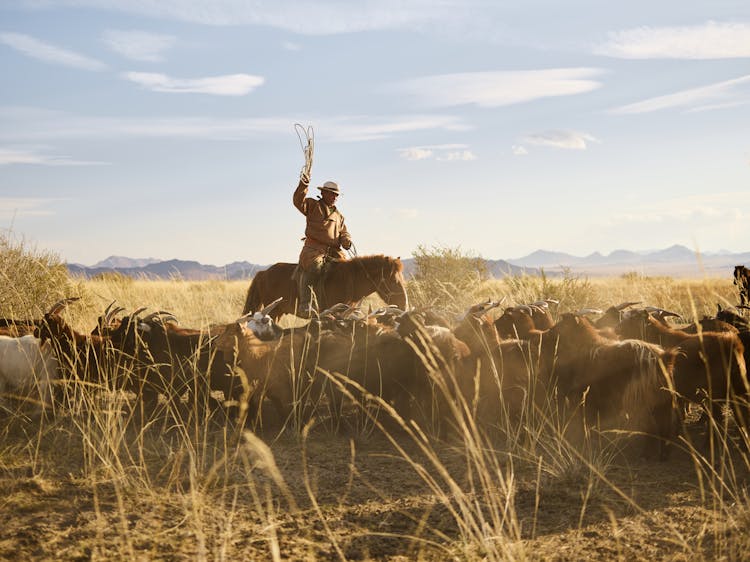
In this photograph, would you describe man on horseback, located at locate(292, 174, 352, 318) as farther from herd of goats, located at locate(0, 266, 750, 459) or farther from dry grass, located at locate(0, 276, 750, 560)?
dry grass, located at locate(0, 276, 750, 560)

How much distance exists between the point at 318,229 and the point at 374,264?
115 cm

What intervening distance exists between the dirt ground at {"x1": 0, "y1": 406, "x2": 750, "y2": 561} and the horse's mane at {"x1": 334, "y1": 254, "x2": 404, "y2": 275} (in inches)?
219

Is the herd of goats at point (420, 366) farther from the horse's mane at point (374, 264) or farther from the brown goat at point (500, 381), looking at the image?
the horse's mane at point (374, 264)

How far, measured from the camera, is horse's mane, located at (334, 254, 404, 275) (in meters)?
11.3

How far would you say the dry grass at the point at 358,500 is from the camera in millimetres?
3941

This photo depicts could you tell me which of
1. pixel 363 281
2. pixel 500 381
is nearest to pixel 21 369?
pixel 500 381

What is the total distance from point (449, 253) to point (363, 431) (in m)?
12.1

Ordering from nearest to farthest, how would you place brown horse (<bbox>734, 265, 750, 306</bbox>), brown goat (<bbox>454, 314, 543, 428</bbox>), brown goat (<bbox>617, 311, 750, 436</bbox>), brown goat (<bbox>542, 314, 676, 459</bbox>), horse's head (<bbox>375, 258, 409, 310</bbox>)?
brown goat (<bbox>542, 314, 676, 459</bbox>)
brown goat (<bbox>617, 311, 750, 436</bbox>)
brown goat (<bbox>454, 314, 543, 428</bbox>)
brown horse (<bbox>734, 265, 750, 306</bbox>)
horse's head (<bbox>375, 258, 409, 310</bbox>)

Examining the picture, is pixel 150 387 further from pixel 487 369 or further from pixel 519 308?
pixel 519 308

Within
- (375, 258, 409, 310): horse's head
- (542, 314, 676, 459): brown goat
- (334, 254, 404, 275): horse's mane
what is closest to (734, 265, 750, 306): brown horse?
(542, 314, 676, 459): brown goat

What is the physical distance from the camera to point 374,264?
449 inches

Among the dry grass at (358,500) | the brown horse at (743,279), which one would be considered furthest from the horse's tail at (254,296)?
the brown horse at (743,279)

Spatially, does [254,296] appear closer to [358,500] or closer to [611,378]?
[611,378]

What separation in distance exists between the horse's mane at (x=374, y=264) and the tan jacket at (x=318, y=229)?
0.44 m
